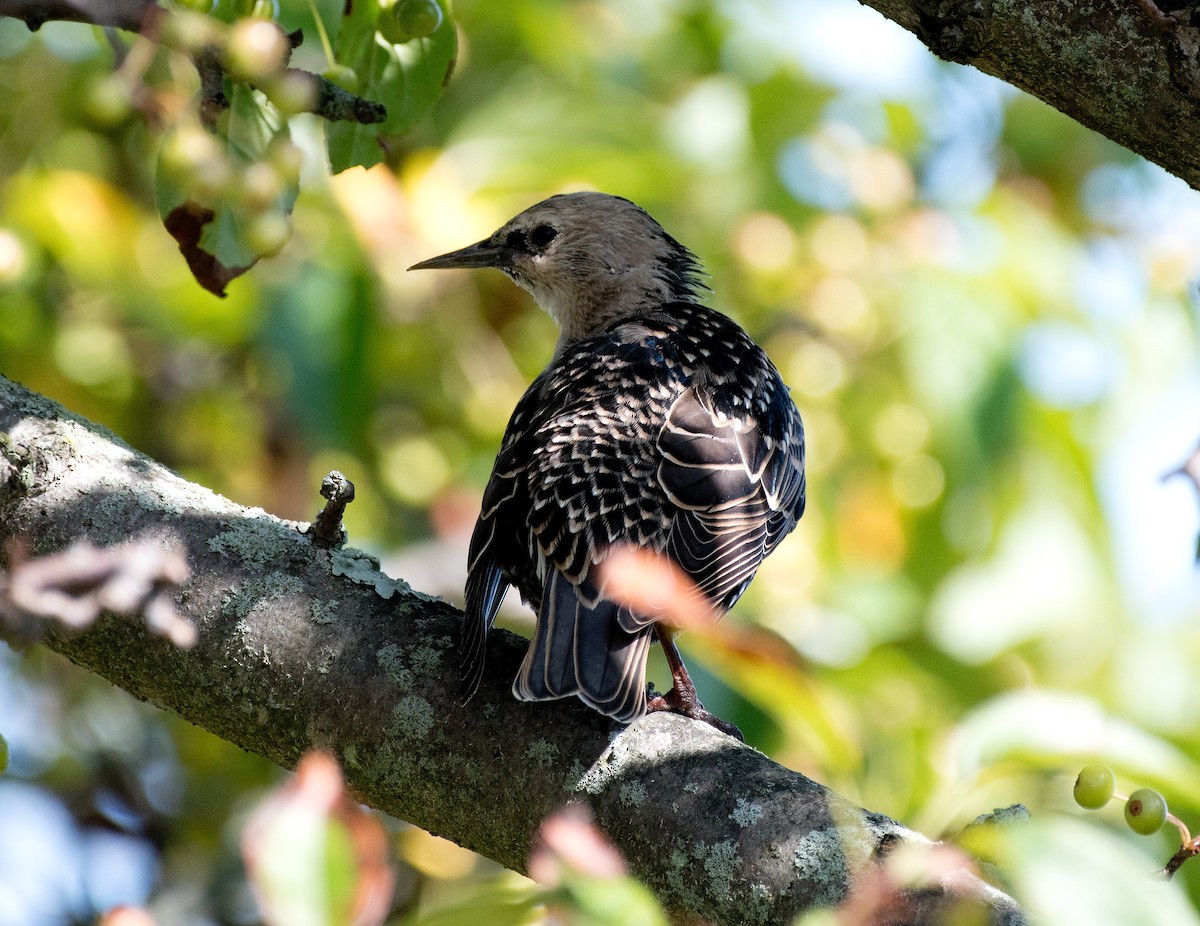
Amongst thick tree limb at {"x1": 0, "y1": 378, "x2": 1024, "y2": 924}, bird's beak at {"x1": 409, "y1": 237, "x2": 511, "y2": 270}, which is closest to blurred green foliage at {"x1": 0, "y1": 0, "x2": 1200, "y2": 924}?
bird's beak at {"x1": 409, "y1": 237, "x2": 511, "y2": 270}

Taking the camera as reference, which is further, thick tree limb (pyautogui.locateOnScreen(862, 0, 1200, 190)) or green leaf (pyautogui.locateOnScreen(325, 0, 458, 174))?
green leaf (pyautogui.locateOnScreen(325, 0, 458, 174))

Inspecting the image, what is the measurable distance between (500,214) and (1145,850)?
9.23 ft

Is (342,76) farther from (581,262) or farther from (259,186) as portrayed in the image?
(581,262)

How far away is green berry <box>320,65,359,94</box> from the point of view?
8.28 feet

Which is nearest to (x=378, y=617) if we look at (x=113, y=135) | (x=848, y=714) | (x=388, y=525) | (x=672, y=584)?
(x=672, y=584)

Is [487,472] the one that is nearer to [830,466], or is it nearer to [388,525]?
[388,525]

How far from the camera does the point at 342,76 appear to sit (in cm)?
253

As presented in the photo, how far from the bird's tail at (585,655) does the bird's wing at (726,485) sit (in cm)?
26

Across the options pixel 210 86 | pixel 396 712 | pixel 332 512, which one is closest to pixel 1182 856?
pixel 396 712

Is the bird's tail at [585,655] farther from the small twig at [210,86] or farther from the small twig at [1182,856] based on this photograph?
the small twig at [210,86]

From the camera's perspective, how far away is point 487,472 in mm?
4715

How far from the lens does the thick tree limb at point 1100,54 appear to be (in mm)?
1967

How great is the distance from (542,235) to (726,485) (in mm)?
1498

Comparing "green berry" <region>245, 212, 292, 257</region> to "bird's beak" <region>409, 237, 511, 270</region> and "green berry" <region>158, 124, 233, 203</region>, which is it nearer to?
"green berry" <region>158, 124, 233, 203</region>
